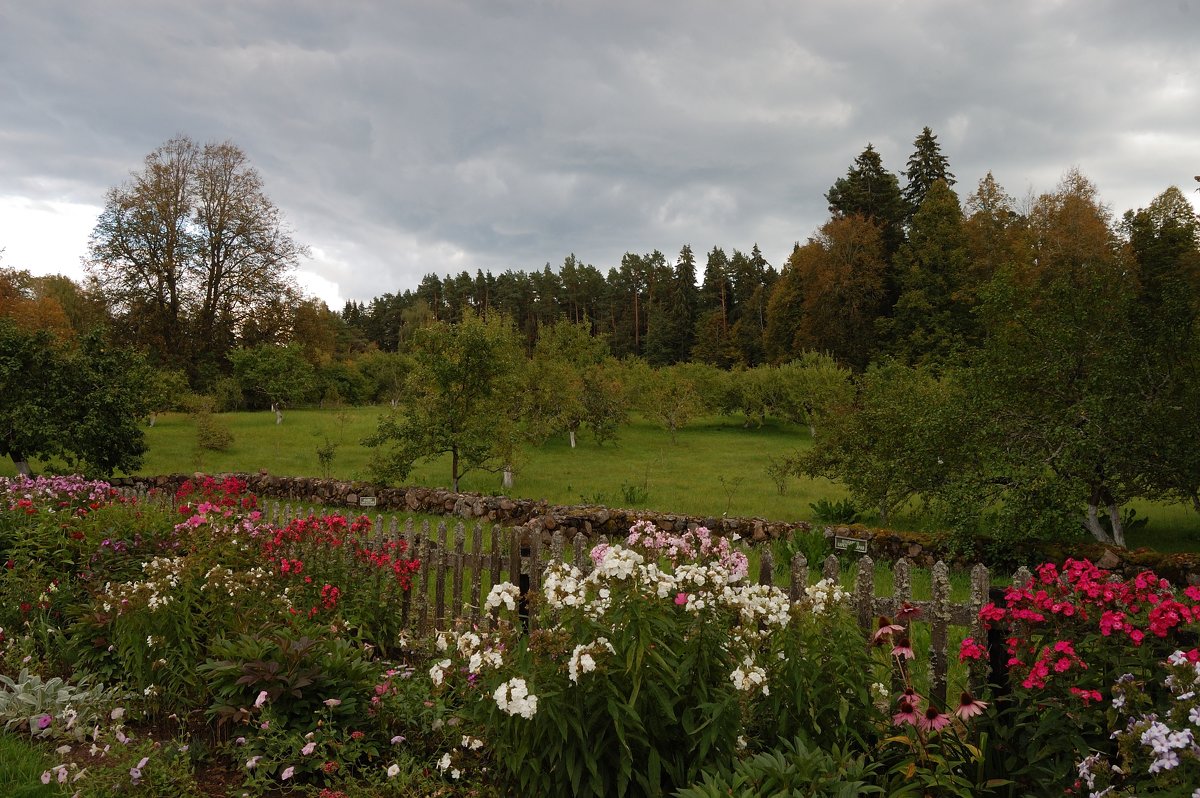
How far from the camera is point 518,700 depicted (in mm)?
2756

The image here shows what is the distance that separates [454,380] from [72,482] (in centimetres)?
815

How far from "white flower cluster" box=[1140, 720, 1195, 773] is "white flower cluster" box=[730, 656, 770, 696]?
1298 mm

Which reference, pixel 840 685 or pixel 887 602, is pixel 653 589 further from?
pixel 887 602

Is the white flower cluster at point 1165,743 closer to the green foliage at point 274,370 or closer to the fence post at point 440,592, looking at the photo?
the fence post at point 440,592

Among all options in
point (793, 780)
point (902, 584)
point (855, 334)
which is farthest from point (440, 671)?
point (855, 334)

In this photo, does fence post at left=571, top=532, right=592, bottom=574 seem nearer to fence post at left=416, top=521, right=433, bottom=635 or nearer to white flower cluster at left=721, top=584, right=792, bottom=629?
fence post at left=416, top=521, right=433, bottom=635

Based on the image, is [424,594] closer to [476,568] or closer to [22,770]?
[476,568]

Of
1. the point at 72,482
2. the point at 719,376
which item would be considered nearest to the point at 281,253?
the point at 719,376

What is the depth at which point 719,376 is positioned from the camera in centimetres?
3791

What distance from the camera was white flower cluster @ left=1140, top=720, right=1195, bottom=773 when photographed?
2.14 metres

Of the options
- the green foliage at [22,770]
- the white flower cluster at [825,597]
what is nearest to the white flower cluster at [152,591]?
the green foliage at [22,770]

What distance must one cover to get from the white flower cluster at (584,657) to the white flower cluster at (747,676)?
1.83 feet

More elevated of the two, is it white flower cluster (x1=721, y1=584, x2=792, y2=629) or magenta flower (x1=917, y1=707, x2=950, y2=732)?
white flower cluster (x1=721, y1=584, x2=792, y2=629)

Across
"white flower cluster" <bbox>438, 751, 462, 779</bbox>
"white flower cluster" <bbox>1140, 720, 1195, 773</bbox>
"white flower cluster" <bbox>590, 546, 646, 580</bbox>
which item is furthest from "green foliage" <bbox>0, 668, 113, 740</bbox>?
"white flower cluster" <bbox>1140, 720, 1195, 773</bbox>
